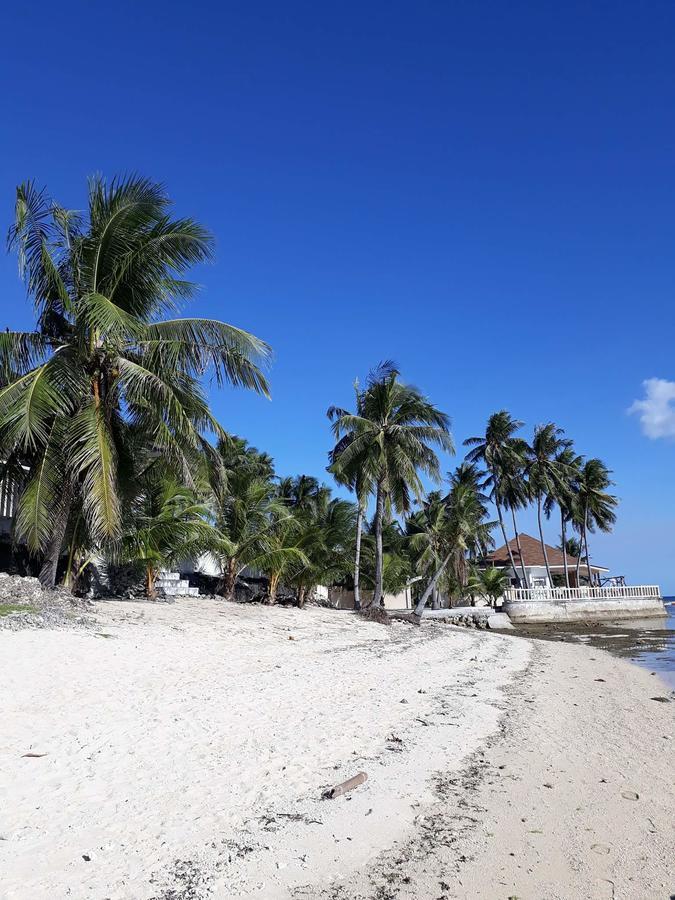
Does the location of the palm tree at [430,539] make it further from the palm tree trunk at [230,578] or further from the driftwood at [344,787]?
the driftwood at [344,787]

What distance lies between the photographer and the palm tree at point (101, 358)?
12.5 m

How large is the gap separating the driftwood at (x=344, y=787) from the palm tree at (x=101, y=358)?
8642 mm

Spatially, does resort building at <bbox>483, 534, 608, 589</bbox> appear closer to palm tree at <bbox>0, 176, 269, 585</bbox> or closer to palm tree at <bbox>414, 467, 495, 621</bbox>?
palm tree at <bbox>414, 467, 495, 621</bbox>

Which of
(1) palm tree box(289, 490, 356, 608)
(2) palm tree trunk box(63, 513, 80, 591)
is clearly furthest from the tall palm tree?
(2) palm tree trunk box(63, 513, 80, 591)

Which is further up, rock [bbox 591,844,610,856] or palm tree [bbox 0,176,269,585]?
palm tree [bbox 0,176,269,585]

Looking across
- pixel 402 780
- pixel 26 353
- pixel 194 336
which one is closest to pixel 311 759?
pixel 402 780

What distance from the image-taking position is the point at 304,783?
4922mm

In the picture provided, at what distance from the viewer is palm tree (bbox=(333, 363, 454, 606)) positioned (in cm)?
2650

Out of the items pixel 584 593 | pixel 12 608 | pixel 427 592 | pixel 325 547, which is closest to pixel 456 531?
pixel 427 592

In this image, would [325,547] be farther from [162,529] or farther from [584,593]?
[584,593]

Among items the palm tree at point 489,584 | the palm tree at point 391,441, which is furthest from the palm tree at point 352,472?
the palm tree at point 489,584

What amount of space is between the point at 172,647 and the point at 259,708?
3.61 metres

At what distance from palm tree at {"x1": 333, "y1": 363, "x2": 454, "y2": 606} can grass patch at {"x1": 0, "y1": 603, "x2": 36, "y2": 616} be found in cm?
1672

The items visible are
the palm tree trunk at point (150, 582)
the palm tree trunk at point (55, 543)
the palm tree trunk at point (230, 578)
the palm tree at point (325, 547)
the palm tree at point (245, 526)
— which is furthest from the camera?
the palm tree at point (325, 547)
